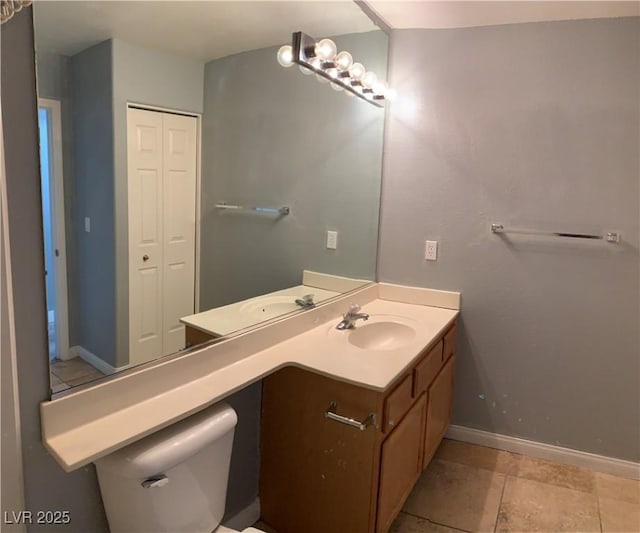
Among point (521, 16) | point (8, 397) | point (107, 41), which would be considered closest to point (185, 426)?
point (8, 397)

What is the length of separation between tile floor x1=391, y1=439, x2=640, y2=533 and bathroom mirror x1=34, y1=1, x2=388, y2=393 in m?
1.06

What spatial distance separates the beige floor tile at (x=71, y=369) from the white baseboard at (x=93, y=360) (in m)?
0.01

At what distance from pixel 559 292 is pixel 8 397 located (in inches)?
93.1

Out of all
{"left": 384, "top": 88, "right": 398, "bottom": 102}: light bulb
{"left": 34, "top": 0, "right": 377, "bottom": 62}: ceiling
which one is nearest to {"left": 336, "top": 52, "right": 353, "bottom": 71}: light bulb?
{"left": 34, "top": 0, "right": 377, "bottom": 62}: ceiling

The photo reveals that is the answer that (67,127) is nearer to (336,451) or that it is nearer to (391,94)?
(336,451)

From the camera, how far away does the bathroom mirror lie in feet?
4.27

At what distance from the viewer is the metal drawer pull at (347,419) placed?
165cm

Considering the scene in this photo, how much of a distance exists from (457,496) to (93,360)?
177 cm

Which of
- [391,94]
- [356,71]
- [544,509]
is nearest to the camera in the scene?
[544,509]

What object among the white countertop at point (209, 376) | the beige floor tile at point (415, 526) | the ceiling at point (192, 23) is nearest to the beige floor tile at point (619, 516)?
the beige floor tile at point (415, 526)

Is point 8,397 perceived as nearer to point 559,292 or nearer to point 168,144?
point 168,144

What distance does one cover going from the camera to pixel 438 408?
2.40 meters

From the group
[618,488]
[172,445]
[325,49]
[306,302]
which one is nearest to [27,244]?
[172,445]

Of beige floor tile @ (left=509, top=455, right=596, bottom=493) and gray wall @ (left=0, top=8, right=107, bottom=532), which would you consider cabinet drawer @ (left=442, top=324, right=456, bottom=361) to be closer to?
beige floor tile @ (left=509, top=455, right=596, bottom=493)
